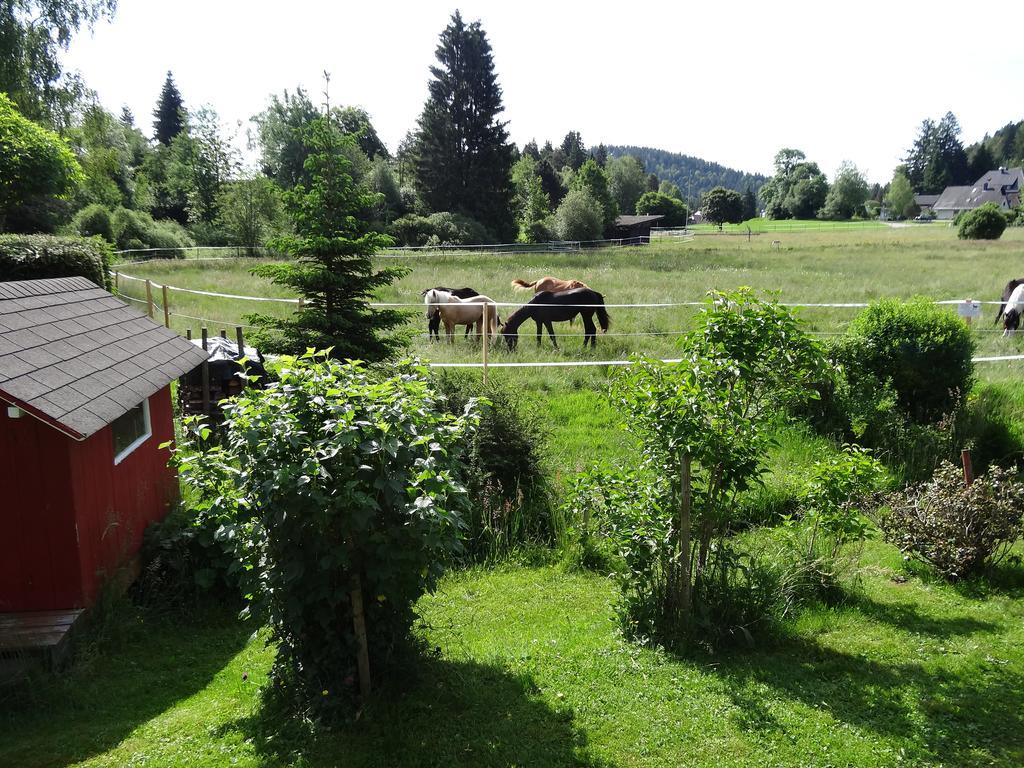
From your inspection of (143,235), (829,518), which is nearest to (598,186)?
(143,235)

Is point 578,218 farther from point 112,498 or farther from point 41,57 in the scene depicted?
point 112,498

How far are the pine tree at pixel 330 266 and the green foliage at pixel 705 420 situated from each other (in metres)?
4.61

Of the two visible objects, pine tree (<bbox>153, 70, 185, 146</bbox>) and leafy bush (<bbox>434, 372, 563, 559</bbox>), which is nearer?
leafy bush (<bbox>434, 372, 563, 559</bbox>)

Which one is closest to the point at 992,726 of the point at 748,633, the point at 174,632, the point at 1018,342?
the point at 748,633

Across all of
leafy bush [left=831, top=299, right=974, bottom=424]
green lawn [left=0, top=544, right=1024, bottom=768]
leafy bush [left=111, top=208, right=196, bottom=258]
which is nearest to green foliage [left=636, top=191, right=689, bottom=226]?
leafy bush [left=111, top=208, right=196, bottom=258]

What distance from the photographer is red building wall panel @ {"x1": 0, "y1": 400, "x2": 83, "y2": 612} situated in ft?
18.3

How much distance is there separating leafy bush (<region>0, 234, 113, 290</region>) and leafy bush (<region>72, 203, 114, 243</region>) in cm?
2388

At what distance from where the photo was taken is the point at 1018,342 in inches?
624

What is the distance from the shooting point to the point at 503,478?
8430 mm

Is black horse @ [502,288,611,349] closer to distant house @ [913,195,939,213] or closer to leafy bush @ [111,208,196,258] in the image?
leafy bush @ [111,208,196,258]

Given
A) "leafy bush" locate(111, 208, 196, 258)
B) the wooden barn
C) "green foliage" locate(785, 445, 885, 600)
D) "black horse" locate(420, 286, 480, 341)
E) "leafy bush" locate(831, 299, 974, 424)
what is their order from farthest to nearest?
"leafy bush" locate(111, 208, 196, 258)
"black horse" locate(420, 286, 480, 341)
"leafy bush" locate(831, 299, 974, 424)
"green foliage" locate(785, 445, 885, 600)
the wooden barn

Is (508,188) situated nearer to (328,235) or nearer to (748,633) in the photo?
(328,235)

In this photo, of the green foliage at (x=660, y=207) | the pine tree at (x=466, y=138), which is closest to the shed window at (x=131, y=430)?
the pine tree at (x=466, y=138)

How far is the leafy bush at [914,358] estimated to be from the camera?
1017 cm
